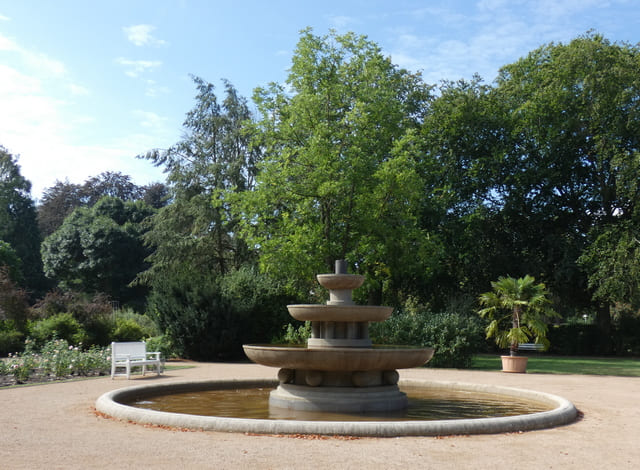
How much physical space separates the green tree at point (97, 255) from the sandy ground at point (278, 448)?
148 ft

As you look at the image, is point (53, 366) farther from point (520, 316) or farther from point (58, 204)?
point (58, 204)

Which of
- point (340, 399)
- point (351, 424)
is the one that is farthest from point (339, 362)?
point (351, 424)

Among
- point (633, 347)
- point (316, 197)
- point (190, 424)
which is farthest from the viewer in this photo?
point (633, 347)

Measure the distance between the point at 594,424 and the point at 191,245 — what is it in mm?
26853

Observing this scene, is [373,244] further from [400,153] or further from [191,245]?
[191,245]

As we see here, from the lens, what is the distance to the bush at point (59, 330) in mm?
23109

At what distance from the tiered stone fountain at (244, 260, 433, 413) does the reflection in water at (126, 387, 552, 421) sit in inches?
9.5

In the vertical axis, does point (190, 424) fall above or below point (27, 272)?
below

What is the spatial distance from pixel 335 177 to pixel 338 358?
53.9ft

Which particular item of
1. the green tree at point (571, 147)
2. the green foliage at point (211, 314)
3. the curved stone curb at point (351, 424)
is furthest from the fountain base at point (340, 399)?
the green tree at point (571, 147)

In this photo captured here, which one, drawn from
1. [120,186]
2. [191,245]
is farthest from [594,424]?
[120,186]

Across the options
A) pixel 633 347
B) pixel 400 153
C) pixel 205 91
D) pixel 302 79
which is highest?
pixel 205 91

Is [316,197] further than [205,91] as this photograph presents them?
No

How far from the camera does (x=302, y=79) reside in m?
28.1
